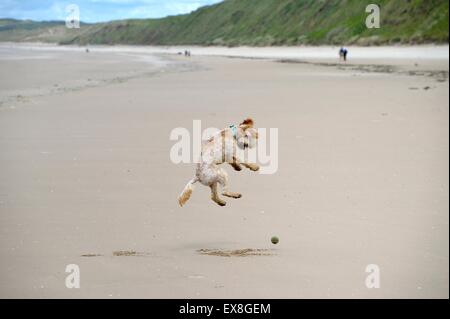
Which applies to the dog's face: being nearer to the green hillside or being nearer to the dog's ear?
the dog's ear

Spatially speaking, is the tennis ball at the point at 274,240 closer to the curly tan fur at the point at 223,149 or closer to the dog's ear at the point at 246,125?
the curly tan fur at the point at 223,149

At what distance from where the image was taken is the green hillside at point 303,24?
71562 mm

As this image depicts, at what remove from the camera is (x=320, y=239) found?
6.04 metres

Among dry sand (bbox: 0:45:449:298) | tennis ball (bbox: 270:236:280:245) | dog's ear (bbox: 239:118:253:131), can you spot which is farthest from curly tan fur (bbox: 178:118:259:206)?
tennis ball (bbox: 270:236:280:245)

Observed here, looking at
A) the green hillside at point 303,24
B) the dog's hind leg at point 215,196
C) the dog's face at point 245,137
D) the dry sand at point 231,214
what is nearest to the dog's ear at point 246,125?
the dog's face at point 245,137

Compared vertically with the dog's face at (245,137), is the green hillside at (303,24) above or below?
above

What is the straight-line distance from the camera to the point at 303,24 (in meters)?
111

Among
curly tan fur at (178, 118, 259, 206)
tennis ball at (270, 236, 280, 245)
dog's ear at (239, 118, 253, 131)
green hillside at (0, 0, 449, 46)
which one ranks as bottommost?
tennis ball at (270, 236, 280, 245)

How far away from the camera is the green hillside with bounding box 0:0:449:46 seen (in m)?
71.6

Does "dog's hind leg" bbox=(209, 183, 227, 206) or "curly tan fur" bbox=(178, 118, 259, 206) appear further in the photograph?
"dog's hind leg" bbox=(209, 183, 227, 206)

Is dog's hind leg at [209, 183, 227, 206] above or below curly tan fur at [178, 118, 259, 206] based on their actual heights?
below

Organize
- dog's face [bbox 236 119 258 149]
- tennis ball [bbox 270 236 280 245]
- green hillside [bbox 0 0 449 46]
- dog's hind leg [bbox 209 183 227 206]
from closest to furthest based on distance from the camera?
dog's face [bbox 236 119 258 149] → dog's hind leg [bbox 209 183 227 206] → tennis ball [bbox 270 236 280 245] → green hillside [bbox 0 0 449 46]
